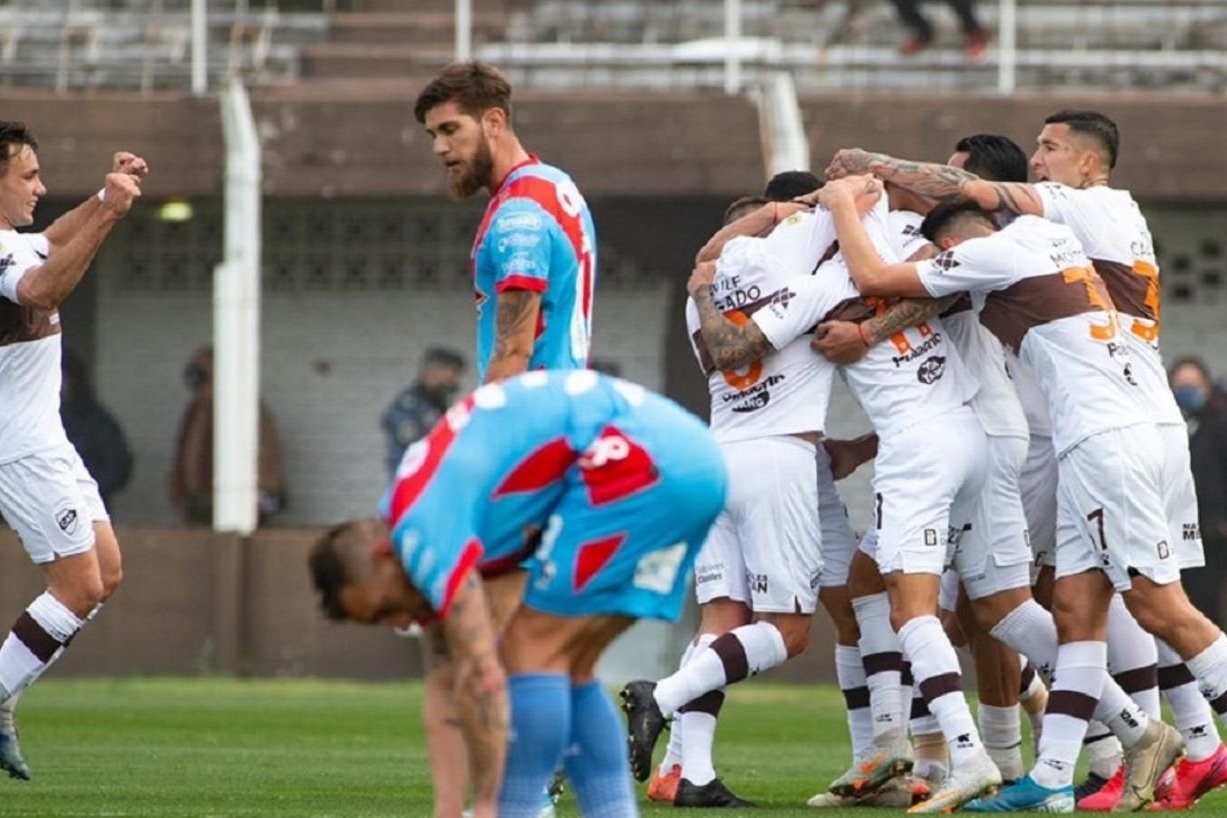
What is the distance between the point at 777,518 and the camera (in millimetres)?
10312

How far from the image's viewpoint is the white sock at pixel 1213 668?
9742 millimetres

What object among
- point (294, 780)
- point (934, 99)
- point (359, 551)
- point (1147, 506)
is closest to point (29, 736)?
point (294, 780)

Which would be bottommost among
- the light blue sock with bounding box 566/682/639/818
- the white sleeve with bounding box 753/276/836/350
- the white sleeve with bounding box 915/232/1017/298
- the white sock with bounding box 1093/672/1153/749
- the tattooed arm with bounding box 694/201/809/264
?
the white sock with bounding box 1093/672/1153/749

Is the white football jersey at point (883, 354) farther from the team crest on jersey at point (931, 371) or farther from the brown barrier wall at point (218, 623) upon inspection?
the brown barrier wall at point (218, 623)

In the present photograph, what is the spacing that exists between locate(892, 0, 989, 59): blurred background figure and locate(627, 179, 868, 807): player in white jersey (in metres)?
12.0

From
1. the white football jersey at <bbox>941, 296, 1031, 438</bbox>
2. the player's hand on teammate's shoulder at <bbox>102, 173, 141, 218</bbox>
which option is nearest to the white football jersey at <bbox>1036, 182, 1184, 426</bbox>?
the white football jersey at <bbox>941, 296, 1031, 438</bbox>

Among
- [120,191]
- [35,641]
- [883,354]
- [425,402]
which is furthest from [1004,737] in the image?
[425,402]

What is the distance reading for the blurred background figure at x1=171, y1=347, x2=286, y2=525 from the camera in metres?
22.7

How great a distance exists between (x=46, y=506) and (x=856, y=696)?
3.44 meters

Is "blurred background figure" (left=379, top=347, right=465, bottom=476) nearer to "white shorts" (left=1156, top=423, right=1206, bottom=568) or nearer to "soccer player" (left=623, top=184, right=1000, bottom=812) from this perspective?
"soccer player" (left=623, top=184, right=1000, bottom=812)

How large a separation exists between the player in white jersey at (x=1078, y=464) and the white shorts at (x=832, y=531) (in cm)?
107

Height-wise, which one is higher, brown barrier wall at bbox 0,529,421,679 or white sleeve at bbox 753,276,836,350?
white sleeve at bbox 753,276,836,350

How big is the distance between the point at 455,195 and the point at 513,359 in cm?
63

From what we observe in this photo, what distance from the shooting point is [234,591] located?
2105 cm
